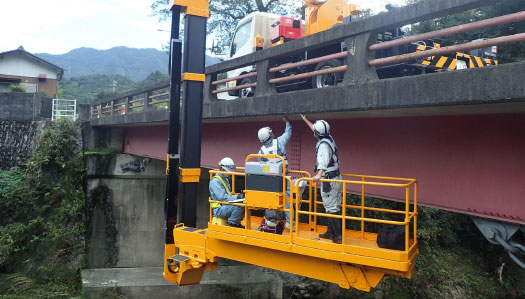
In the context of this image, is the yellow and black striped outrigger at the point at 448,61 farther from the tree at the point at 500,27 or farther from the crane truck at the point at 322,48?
the tree at the point at 500,27

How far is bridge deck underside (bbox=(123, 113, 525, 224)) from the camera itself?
13.7 feet

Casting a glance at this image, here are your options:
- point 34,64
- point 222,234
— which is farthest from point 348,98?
point 34,64

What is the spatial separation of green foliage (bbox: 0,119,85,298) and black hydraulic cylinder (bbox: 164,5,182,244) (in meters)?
7.89

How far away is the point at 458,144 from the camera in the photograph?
4684 millimetres

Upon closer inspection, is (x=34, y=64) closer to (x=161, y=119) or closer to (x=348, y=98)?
(x=161, y=119)

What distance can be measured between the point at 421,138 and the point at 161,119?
675 cm

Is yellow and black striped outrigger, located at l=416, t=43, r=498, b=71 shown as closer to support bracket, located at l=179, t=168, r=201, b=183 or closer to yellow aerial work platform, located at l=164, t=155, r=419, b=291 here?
yellow aerial work platform, located at l=164, t=155, r=419, b=291

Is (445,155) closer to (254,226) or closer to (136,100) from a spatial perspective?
(254,226)

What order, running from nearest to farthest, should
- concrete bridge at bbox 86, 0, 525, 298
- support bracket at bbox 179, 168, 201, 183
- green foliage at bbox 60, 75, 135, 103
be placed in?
1. concrete bridge at bbox 86, 0, 525, 298
2. support bracket at bbox 179, 168, 201, 183
3. green foliage at bbox 60, 75, 135, 103

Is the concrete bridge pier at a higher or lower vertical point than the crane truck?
lower

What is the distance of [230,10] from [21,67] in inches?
821

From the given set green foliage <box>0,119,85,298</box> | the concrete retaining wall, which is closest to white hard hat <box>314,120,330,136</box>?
green foliage <box>0,119,85,298</box>

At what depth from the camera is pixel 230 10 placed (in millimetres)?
23641

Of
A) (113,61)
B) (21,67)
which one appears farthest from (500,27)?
(113,61)
